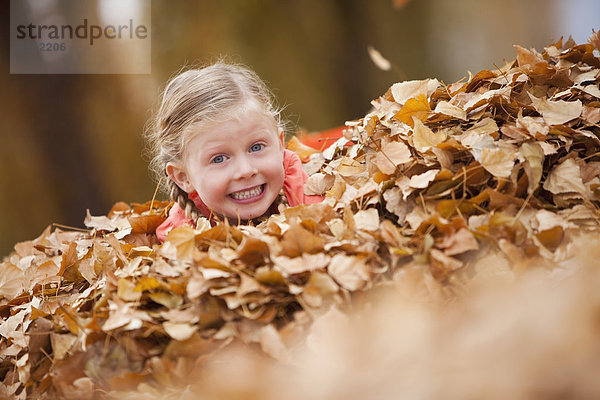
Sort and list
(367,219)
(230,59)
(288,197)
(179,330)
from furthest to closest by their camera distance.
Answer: (230,59) < (288,197) < (367,219) < (179,330)

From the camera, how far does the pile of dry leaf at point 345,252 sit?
2.06 feet

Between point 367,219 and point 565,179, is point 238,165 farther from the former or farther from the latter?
point 565,179

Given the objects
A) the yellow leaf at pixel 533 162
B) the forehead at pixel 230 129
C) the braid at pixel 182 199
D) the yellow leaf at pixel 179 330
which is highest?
the yellow leaf at pixel 533 162

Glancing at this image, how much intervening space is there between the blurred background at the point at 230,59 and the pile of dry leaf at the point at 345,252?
193 cm

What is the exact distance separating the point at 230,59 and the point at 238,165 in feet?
5.61

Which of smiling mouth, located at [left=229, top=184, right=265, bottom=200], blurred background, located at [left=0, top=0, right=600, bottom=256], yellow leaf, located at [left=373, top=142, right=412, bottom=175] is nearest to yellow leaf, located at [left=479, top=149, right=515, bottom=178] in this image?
yellow leaf, located at [left=373, top=142, right=412, bottom=175]

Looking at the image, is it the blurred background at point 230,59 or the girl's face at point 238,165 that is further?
the blurred background at point 230,59

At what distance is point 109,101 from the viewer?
9.13 ft

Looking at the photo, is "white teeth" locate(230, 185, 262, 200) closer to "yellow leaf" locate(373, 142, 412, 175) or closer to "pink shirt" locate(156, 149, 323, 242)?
"pink shirt" locate(156, 149, 323, 242)

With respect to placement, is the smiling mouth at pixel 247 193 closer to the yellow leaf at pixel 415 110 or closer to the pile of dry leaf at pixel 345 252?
the pile of dry leaf at pixel 345 252

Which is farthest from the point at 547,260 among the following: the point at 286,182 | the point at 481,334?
the point at 286,182

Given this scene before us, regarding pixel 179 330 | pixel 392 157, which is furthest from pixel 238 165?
pixel 179 330

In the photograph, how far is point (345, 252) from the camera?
2.22 feet

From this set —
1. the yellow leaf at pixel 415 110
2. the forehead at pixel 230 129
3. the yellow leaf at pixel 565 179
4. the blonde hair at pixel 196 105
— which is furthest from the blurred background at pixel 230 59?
the yellow leaf at pixel 565 179
